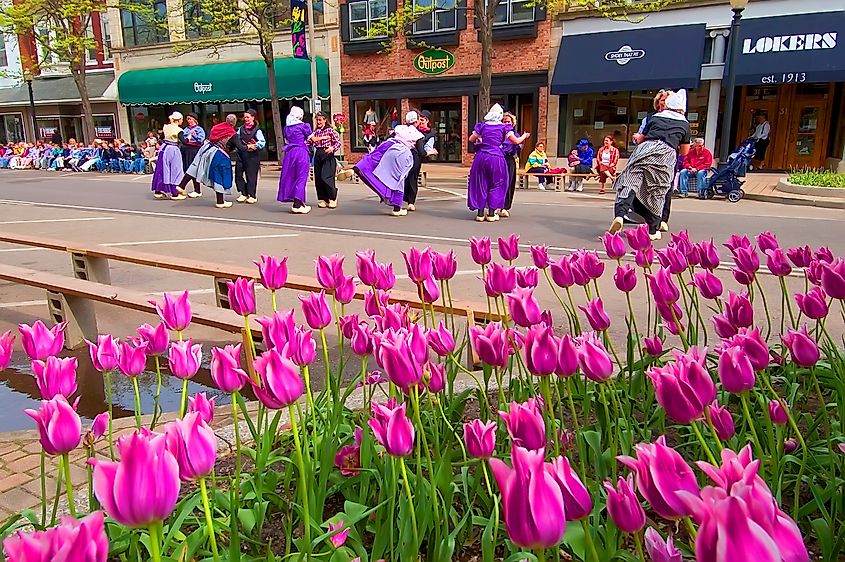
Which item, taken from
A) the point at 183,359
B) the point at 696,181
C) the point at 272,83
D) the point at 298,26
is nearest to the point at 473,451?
the point at 183,359

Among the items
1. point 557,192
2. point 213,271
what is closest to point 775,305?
point 213,271

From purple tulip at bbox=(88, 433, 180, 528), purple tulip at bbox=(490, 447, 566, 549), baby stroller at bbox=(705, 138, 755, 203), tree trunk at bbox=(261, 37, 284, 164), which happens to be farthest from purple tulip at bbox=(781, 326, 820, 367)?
tree trunk at bbox=(261, 37, 284, 164)

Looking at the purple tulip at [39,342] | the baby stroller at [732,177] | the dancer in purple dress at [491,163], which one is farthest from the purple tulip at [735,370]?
the baby stroller at [732,177]

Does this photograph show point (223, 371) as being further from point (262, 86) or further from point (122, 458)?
point (262, 86)

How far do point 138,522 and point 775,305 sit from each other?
6.11 m

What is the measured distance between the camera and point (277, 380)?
4.71 feet

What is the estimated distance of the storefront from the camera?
27.3 metres

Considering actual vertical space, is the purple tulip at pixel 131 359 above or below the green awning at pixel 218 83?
below

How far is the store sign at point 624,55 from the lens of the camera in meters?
20.9

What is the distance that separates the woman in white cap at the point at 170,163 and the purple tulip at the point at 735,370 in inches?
590

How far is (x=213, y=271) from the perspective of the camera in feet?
17.1

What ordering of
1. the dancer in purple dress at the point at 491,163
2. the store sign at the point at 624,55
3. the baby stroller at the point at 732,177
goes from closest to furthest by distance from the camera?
the dancer in purple dress at the point at 491,163, the baby stroller at the point at 732,177, the store sign at the point at 624,55

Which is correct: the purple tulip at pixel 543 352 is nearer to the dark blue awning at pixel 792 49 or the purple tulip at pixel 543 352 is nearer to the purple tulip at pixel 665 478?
the purple tulip at pixel 665 478

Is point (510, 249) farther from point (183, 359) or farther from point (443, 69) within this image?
point (443, 69)
